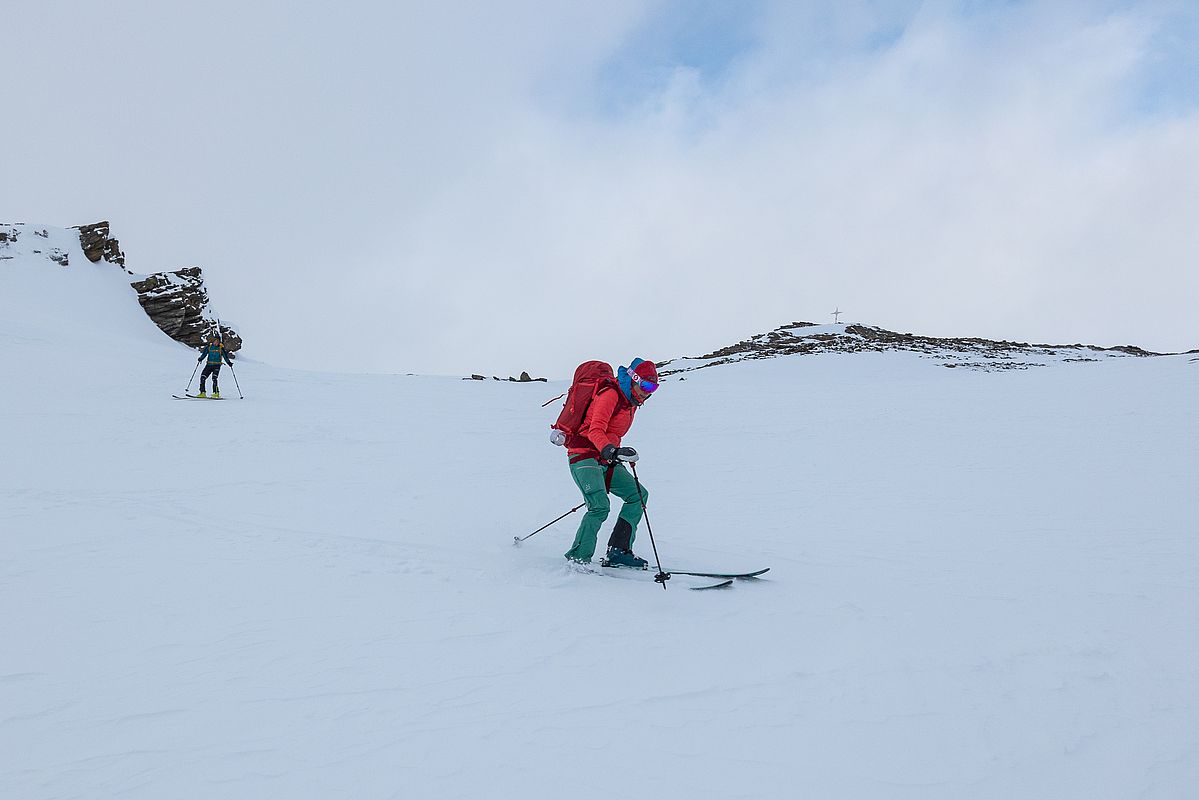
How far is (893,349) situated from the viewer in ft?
118

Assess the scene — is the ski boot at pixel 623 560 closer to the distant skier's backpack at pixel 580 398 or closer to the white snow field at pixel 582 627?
the white snow field at pixel 582 627

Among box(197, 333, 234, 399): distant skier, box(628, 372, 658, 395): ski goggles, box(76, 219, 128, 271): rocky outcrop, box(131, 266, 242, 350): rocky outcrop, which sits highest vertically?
box(76, 219, 128, 271): rocky outcrop

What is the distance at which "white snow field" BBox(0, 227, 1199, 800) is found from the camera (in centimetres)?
299

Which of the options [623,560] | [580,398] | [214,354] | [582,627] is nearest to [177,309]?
[214,354]

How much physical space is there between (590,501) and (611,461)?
1.49 feet

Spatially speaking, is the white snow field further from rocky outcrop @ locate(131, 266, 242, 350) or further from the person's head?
rocky outcrop @ locate(131, 266, 242, 350)

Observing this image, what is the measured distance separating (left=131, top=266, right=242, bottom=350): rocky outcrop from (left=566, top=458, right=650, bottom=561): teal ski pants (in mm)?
31553

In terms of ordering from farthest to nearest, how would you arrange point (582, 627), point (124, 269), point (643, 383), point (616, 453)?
point (124, 269) < point (643, 383) < point (616, 453) < point (582, 627)

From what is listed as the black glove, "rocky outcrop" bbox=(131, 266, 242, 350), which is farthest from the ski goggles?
"rocky outcrop" bbox=(131, 266, 242, 350)

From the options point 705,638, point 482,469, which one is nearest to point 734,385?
point 482,469

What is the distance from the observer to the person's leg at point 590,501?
231 inches

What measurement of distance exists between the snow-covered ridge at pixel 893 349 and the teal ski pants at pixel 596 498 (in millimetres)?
26621

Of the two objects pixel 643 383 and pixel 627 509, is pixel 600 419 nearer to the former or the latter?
pixel 643 383

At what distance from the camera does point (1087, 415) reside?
13.5m
